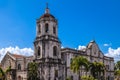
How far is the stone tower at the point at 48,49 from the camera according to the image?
2208 inches

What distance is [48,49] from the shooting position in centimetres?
5666

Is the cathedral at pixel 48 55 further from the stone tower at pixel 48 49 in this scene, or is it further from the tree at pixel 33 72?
the tree at pixel 33 72

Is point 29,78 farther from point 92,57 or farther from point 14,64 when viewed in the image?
point 92,57

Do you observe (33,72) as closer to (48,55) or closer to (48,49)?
(48,55)

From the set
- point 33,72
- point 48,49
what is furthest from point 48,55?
point 33,72

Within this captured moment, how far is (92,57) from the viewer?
6606cm

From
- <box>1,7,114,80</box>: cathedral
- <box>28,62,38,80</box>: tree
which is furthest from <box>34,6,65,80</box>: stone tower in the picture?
<box>28,62,38,80</box>: tree

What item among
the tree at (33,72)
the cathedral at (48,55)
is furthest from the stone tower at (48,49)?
the tree at (33,72)

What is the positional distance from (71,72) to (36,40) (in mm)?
9465

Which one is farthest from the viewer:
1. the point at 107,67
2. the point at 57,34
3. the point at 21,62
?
the point at 107,67

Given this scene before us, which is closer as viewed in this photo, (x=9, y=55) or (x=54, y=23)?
(x=54, y=23)

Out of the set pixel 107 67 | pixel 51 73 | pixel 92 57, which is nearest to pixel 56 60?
pixel 51 73

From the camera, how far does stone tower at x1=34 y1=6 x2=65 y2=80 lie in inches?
2208

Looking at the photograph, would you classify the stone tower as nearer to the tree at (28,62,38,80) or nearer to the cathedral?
the cathedral
